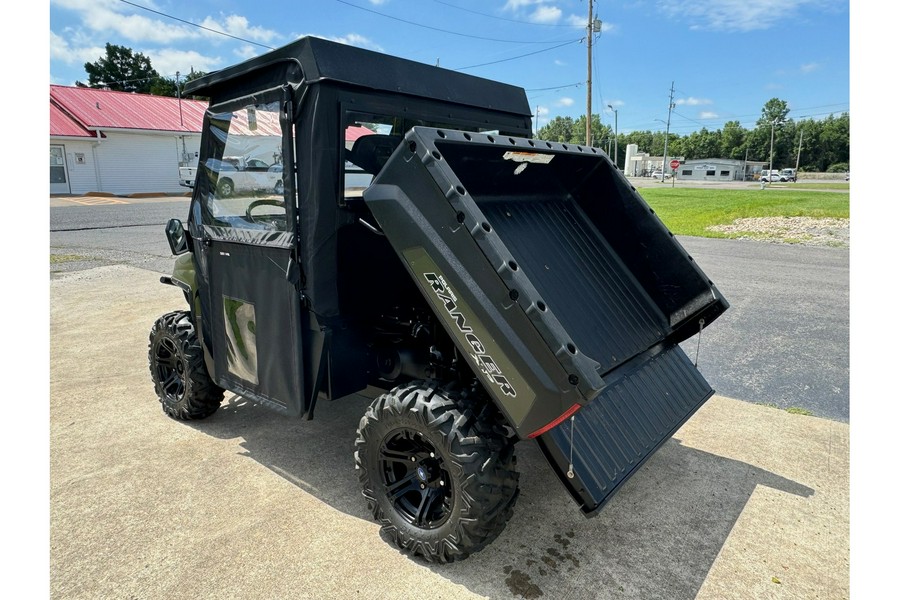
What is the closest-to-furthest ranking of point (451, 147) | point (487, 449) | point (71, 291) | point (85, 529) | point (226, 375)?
point (487, 449) < point (451, 147) < point (85, 529) < point (226, 375) < point (71, 291)

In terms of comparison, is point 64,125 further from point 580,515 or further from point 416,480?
point 580,515

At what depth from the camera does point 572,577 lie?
256 centimetres

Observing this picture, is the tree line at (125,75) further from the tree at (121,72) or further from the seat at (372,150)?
the seat at (372,150)

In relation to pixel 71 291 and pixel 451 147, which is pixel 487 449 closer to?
pixel 451 147

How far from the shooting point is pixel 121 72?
53000 millimetres

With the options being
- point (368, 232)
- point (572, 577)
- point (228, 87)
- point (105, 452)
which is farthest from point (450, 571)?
point (228, 87)

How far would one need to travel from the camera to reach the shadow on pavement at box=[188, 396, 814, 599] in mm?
2543

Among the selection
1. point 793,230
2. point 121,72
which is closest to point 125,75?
point 121,72

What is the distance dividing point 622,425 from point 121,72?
2500 inches

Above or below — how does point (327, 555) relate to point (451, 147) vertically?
below

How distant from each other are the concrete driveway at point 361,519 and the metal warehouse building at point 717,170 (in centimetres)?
9369

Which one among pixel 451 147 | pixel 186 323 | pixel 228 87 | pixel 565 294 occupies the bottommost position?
pixel 186 323

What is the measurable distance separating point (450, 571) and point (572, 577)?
0.56m

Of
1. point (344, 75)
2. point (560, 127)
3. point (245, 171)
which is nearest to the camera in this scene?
point (344, 75)
